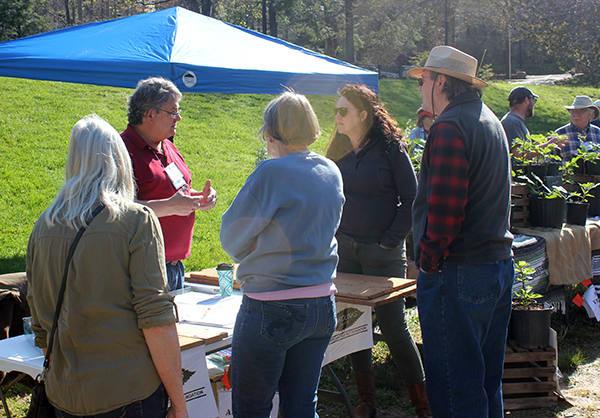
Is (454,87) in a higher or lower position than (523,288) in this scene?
higher

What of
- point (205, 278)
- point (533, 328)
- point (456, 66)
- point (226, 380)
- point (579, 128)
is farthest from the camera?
point (579, 128)

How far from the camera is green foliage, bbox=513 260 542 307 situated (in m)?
3.49

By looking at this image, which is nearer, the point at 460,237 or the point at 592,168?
the point at 460,237

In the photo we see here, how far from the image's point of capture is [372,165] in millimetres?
2904

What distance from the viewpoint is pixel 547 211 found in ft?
13.6

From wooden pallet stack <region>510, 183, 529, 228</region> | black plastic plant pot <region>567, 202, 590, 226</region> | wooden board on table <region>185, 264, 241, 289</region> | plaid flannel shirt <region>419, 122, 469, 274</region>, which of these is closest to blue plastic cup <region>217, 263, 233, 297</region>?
wooden board on table <region>185, 264, 241, 289</region>

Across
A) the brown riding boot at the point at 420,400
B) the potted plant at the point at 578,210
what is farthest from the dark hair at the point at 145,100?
the potted plant at the point at 578,210

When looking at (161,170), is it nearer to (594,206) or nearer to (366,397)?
(366,397)

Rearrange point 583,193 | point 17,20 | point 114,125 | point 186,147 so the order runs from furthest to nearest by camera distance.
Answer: point 17,20 → point 114,125 → point 186,147 → point 583,193

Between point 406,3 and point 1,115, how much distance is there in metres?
24.8

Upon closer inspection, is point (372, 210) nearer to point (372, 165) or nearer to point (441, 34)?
point (372, 165)

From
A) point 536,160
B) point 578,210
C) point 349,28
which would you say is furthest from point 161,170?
point 349,28

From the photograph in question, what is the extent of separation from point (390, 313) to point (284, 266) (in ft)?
4.08

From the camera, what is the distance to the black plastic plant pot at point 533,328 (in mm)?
3410
